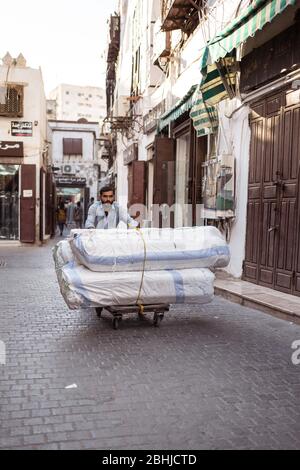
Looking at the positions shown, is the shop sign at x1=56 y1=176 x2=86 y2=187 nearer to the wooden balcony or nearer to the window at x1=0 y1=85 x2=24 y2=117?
the window at x1=0 y1=85 x2=24 y2=117

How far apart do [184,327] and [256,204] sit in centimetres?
309

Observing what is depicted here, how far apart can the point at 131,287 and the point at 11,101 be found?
14.4 m

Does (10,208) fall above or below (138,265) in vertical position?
above

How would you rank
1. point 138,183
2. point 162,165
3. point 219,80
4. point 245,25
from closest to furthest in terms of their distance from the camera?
1. point 245,25
2. point 219,80
3. point 162,165
4. point 138,183

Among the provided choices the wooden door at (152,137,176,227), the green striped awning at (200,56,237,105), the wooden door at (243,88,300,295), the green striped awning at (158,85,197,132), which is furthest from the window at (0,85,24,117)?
the wooden door at (243,88,300,295)

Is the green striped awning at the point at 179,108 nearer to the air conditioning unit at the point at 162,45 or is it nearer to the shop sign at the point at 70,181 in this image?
the air conditioning unit at the point at 162,45

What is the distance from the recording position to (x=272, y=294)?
7098 mm

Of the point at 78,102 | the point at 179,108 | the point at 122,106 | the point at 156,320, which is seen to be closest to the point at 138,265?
the point at 156,320

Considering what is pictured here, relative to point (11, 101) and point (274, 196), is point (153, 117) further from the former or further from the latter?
point (274, 196)

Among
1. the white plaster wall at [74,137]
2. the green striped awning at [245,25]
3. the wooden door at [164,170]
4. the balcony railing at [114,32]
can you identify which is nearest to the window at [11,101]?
the wooden door at [164,170]

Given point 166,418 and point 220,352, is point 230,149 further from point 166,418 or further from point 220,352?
point 166,418

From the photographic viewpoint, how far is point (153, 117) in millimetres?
15719

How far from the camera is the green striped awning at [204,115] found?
31.3 feet
